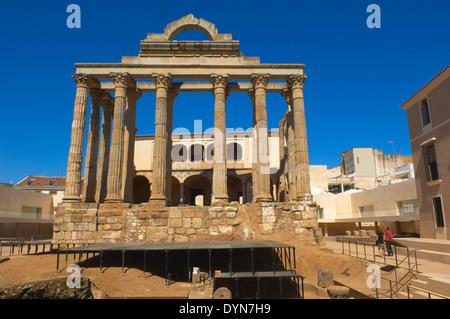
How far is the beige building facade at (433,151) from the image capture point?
15500 mm

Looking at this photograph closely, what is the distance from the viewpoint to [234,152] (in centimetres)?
3275

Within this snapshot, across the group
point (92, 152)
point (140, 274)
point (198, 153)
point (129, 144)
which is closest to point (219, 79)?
point (129, 144)

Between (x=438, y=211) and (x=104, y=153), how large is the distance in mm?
20238

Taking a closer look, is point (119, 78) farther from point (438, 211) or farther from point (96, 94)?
point (438, 211)

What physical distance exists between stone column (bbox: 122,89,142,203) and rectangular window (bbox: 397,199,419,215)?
21.8 m

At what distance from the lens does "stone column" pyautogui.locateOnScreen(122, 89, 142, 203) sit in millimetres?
18438

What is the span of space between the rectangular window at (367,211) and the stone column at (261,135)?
687 inches

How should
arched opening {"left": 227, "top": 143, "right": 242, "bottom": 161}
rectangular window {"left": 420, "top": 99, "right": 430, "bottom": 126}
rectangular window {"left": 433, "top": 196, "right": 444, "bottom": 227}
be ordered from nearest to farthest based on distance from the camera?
rectangular window {"left": 433, "top": 196, "right": 444, "bottom": 227}, rectangular window {"left": 420, "top": 99, "right": 430, "bottom": 126}, arched opening {"left": 227, "top": 143, "right": 242, "bottom": 161}

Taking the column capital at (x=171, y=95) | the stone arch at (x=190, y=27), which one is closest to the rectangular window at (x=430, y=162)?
the stone arch at (x=190, y=27)

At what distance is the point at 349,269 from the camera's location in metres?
13.3


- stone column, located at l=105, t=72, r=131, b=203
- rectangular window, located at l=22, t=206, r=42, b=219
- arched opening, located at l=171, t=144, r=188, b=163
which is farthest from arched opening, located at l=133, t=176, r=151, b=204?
stone column, located at l=105, t=72, r=131, b=203

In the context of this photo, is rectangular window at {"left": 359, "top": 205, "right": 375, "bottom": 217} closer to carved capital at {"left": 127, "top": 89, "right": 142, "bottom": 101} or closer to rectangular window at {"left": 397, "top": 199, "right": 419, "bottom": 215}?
rectangular window at {"left": 397, "top": 199, "right": 419, "bottom": 215}
